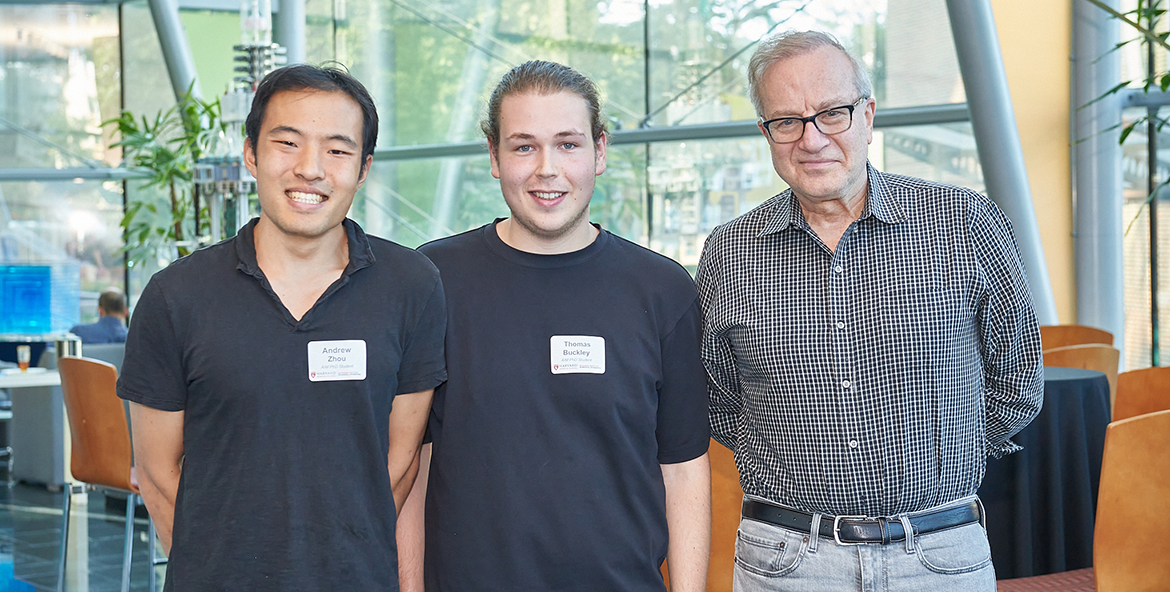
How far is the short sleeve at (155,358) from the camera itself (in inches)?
59.3

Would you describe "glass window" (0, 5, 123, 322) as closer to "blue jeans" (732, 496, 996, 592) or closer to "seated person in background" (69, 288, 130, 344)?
"seated person in background" (69, 288, 130, 344)

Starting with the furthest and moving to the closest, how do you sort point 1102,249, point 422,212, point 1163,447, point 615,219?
point 422,212 < point 615,219 < point 1102,249 < point 1163,447

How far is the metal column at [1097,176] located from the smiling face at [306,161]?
518 cm

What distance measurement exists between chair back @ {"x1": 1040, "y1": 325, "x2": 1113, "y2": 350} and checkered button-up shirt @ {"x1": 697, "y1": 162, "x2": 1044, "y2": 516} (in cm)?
363

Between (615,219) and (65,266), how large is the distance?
5639 mm

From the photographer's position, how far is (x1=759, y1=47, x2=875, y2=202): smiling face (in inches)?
67.1

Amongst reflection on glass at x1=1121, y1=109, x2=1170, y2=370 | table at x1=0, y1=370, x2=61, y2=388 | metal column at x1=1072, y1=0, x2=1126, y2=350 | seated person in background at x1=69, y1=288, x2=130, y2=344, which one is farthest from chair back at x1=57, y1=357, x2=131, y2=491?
reflection on glass at x1=1121, y1=109, x2=1170, y2=370

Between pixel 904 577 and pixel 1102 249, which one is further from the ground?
pixel 1102 249

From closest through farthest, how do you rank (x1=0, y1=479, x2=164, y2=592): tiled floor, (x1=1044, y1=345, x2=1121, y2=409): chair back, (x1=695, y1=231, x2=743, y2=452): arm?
1. (x1=695, y1=231, x2=743, y2=452): arm
2. (x1=1044, y1=345, x2=1121, y2=409): chair back
3. (x1=0, y1=479, x2=164, y2=592): tiled floor

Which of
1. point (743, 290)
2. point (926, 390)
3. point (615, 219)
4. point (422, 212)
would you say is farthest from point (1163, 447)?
point (422, 212)

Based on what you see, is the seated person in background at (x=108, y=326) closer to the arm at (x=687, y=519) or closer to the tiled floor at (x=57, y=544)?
the tiled floor at (x=57, y=544)

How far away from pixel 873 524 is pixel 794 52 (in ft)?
2.64

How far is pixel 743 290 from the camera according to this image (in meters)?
1.80

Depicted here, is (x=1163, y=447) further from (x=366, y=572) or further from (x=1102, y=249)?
(x=1102, y=249)
